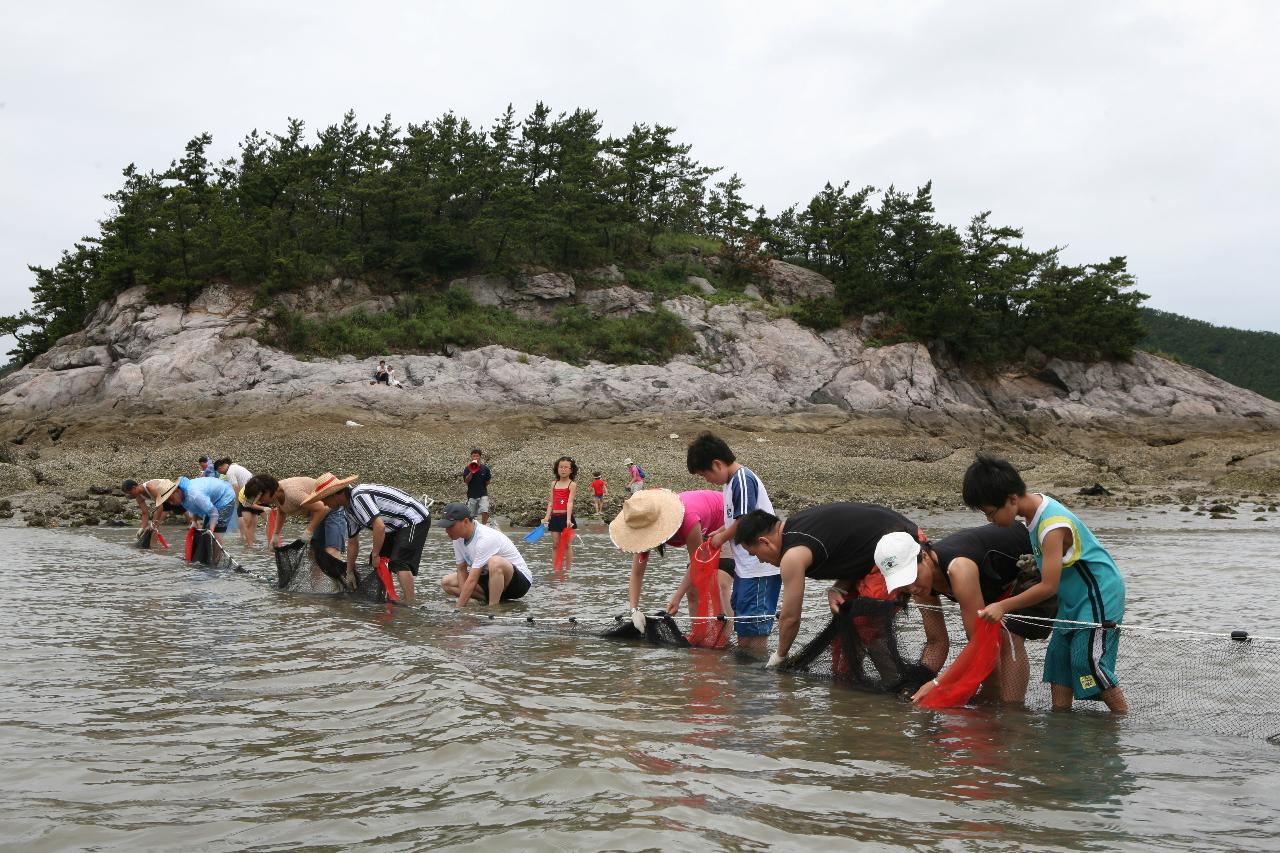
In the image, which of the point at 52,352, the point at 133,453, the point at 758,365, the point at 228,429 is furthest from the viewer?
the point at 758,365

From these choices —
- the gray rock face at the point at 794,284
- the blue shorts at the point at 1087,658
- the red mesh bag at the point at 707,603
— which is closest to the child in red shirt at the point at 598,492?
the red mesh bag at the point at 707,603

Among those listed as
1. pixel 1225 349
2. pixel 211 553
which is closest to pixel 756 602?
pixel 211 553

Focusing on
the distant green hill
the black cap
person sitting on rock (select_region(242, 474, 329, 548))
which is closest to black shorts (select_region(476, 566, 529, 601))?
the black cap

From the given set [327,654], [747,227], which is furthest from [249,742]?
[747,227]

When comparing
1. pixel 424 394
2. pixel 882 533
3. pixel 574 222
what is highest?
pixel 574 222

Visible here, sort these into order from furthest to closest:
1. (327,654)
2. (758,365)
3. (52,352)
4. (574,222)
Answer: (574,222), (758,365), (52,352), (327,654)

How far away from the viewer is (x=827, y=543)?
6344 mm

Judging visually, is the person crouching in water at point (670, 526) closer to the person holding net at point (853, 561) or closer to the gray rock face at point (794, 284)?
the person holding net at point (853, 561)

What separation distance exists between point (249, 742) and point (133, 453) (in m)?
26.1

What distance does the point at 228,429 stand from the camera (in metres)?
29.8

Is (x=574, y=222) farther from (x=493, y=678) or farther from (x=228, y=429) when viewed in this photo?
(x=493, y=678)

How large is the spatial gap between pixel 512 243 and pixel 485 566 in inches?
1477

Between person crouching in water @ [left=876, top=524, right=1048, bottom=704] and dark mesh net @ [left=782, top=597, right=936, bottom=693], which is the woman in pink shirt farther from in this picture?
person crouching in water @ [left=876, top=524, right=1048, bottom=704]

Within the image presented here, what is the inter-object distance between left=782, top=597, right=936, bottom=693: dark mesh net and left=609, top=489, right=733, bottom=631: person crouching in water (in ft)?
5.31
